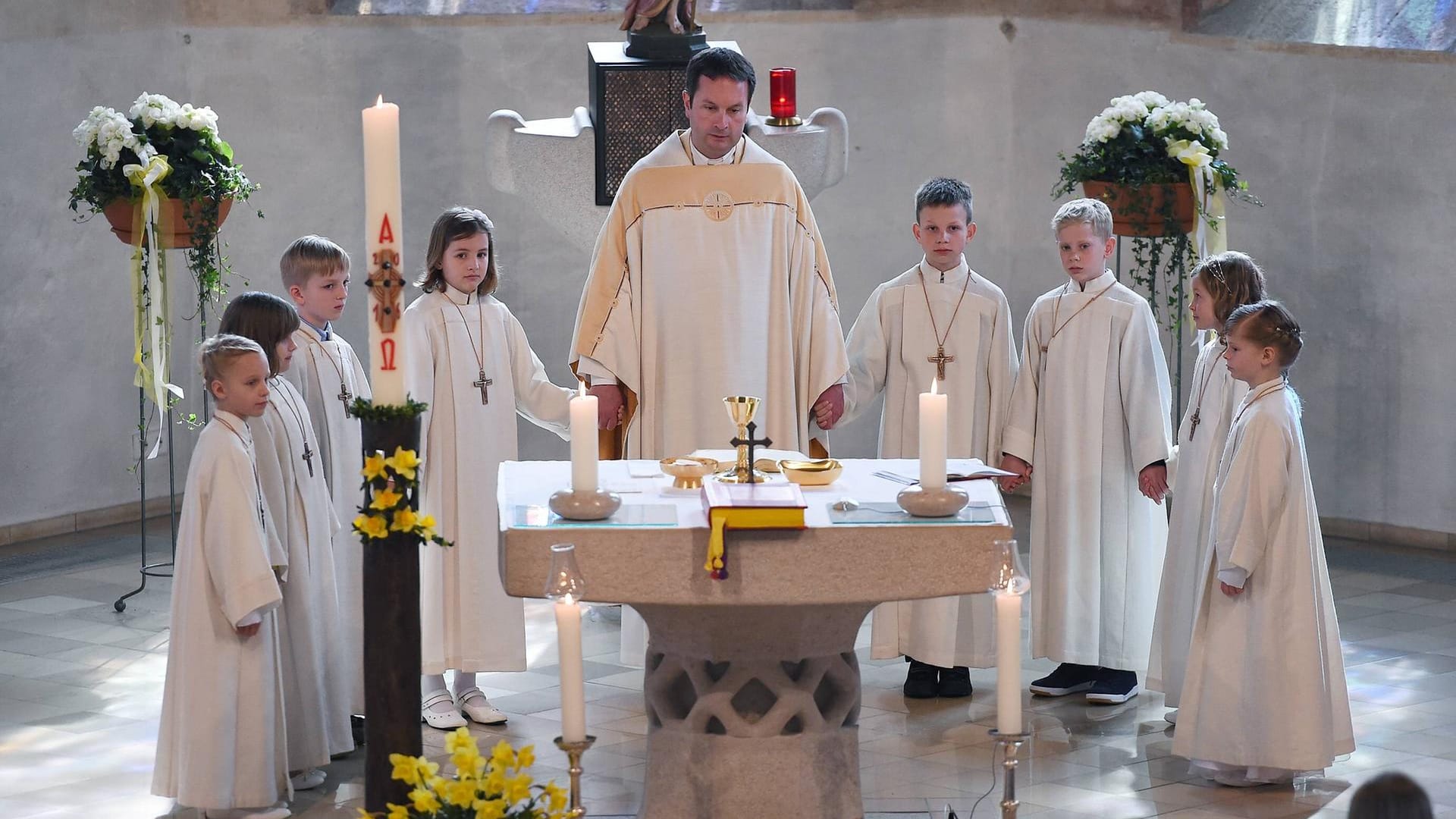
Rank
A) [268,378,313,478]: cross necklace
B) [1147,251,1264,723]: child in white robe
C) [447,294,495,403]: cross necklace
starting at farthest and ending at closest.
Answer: [447,294,495,403]: cross necklace
[1147,251,1264,723]: child in white robe
[268,378,313,478]: cross necklace

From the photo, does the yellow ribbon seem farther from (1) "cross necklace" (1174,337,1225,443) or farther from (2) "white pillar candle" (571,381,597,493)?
(1) "cross necklace" (1174,337,1225,443)

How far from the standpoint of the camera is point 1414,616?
24.7 ft

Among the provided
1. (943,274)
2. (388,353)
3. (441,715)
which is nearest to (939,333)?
(943,274)

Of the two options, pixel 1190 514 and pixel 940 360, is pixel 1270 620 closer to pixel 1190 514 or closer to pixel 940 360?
pixel 1190 514

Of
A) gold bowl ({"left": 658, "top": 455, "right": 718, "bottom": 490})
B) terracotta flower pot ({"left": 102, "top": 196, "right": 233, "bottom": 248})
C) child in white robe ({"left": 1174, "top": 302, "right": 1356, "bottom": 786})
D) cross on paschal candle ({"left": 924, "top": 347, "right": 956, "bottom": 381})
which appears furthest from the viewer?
terracotta flower pot ({"left": 102, "top": 196, "right": 233, "bottom": 248})

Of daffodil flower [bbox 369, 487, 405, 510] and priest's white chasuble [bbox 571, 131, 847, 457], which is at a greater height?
priest's white chasuble [bbox 571, 131, 847, 457]

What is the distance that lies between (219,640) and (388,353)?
192 centimetres

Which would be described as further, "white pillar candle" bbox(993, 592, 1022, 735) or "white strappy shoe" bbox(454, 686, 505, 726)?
"white strappy shoe" bbox(454, 686, 505, 726)

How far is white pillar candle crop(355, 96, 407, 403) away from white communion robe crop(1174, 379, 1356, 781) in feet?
9.26

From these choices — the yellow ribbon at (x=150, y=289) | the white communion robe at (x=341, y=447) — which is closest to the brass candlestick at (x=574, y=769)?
the white communion robe at (x=341, y=447)

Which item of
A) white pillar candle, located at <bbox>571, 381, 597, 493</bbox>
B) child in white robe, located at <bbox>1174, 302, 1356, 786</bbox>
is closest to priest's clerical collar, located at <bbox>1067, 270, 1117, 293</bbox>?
child in white robe, located at <bbox>1174, 302, 1356, 786</bbox>

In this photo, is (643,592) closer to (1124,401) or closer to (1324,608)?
(1324,608)

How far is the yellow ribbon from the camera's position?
7398 millimetres

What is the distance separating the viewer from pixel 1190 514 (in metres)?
5.87
